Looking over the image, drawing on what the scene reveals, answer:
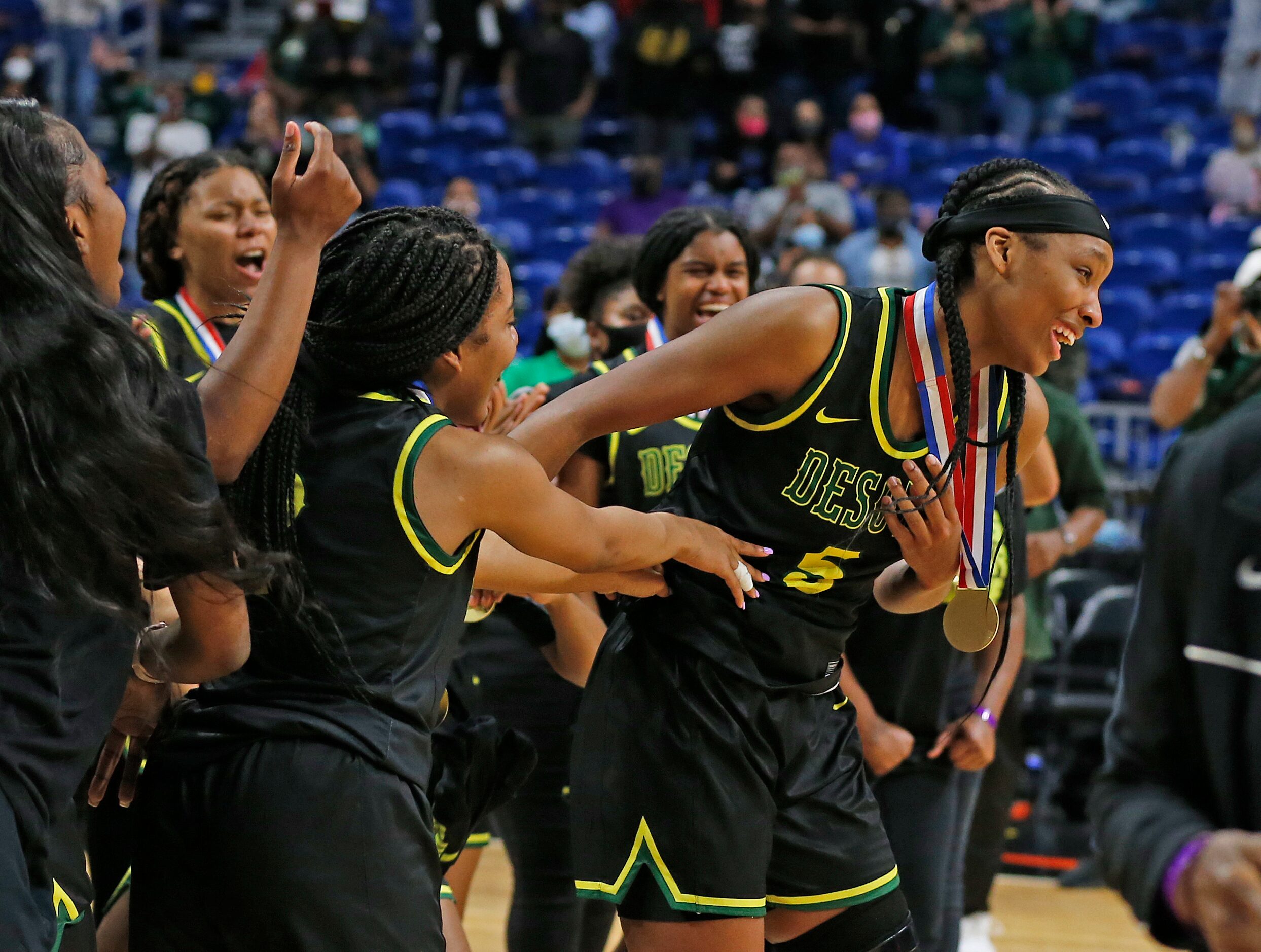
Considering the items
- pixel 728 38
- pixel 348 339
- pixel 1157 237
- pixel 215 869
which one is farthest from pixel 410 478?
pixel 728 38

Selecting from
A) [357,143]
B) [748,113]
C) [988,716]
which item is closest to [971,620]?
[988,716]

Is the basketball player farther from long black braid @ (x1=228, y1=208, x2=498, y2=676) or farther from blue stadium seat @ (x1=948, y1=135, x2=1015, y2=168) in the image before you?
blue stadium seat @ (x1=948, y1=135, x2=1015, y2=168)

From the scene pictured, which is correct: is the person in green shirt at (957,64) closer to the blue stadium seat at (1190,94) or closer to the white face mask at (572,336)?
the blue stadium seat at (1190,94)

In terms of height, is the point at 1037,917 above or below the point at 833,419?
below

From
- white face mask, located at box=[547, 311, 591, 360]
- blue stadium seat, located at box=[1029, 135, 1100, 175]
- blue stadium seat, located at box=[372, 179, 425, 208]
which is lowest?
blue stadium seat, located at box=[372, 179, 425, 208]

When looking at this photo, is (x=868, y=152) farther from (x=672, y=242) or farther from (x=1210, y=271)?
(x=672, y=242)

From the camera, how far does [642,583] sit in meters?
2.66

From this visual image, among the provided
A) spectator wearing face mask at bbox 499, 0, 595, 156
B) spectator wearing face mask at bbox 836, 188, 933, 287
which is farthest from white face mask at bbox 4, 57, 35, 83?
spectator wearing face mask at bbox 836, 188, 933, 287

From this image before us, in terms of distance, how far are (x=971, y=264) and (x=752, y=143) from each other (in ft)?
34.6

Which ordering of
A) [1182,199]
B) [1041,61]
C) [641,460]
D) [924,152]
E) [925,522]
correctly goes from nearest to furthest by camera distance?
1. [925,522]
2. [641,460]
3. [1182,199]
4. [1041,61]
5. [924,152]

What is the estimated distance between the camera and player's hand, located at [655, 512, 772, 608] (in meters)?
2.53

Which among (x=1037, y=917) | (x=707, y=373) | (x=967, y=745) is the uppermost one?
(x=707, y=373)

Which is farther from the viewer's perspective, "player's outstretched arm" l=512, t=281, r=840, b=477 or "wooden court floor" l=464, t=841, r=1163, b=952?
"wooden court floor" l=464, t=841, r=1163, b=952

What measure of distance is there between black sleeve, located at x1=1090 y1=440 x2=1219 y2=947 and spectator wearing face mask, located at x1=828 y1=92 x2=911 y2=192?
11.2 m
